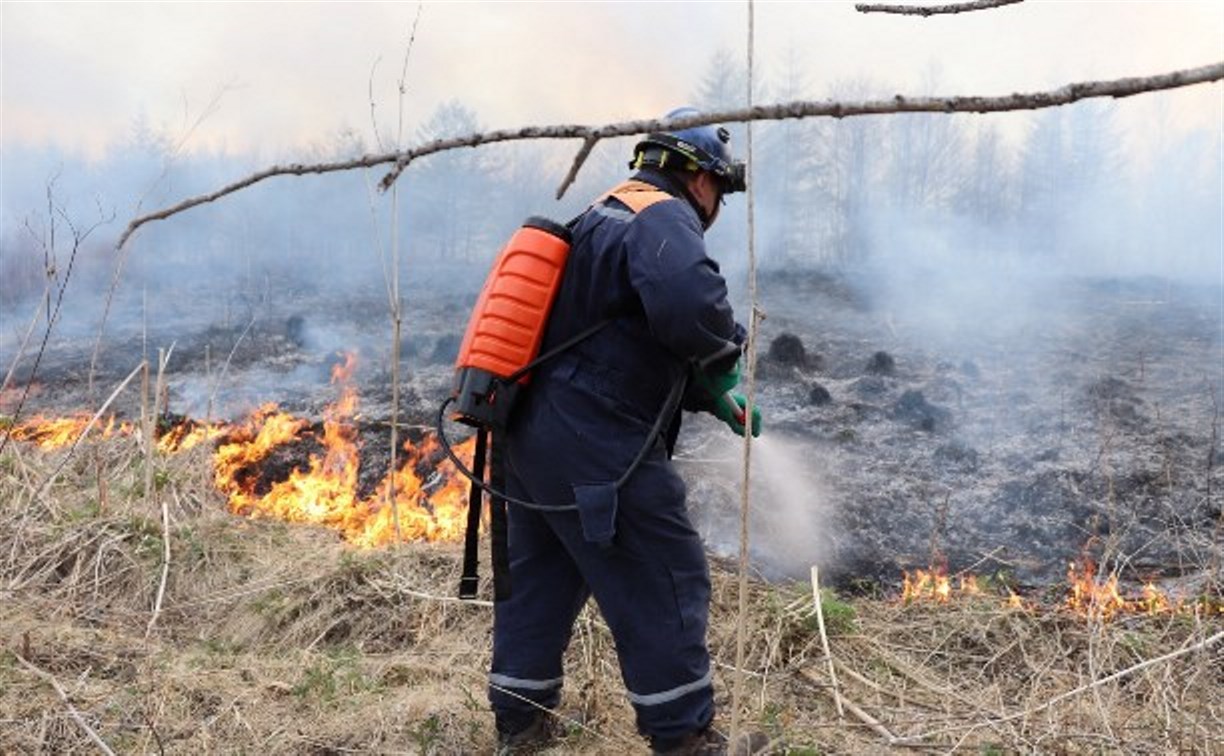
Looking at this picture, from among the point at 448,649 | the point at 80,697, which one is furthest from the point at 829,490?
the point at 80,697

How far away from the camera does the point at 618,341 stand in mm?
2898

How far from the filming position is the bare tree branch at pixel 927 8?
128cm

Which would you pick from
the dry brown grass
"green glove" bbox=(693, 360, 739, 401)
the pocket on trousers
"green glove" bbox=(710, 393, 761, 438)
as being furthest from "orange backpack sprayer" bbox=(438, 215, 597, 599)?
the dry brown grass

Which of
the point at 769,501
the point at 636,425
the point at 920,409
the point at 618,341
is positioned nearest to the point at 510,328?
the point at 618,341

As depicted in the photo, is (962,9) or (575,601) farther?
(575,601)

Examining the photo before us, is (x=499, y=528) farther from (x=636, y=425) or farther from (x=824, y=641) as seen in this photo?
(x=824, y=641)

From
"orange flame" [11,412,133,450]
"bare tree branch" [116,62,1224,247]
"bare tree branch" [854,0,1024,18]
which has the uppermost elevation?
"bare tree branch" [854,0,1024,18]

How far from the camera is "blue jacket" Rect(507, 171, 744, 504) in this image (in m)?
2.73

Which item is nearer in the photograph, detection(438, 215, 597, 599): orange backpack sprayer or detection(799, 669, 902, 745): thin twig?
detection(438, 215, 597, 599): orange backpack sprayer

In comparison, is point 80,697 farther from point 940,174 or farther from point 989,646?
point 940,174

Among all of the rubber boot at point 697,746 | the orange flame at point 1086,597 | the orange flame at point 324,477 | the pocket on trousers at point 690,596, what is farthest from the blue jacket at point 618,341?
the orange flame at point 324,477

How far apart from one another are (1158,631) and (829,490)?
271cm

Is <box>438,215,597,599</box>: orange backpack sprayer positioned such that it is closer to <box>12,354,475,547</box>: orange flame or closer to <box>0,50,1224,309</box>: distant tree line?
<box>12,354,475,547</box>: orange flame

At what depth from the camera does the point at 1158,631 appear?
13.1 feet
